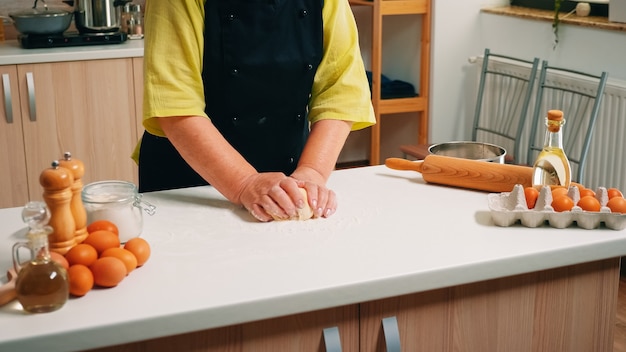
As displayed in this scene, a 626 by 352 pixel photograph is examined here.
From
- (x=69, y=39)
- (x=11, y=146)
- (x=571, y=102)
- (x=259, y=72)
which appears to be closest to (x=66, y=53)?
(x=69, y=39)

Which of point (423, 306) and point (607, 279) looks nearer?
point (423, 306)

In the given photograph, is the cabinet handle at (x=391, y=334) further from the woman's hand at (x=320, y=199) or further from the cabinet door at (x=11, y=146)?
the cabinet door at (x=11, y=146)

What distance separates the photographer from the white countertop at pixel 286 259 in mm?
1159

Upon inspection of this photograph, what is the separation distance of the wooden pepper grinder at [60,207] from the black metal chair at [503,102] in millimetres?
2619

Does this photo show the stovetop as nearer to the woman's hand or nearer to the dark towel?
the dark towel

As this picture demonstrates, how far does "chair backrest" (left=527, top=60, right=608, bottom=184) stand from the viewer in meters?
3.46

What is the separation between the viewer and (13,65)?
3.46 metres

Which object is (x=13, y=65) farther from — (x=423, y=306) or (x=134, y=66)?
(x=423, y=306)

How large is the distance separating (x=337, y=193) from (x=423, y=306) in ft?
1.36

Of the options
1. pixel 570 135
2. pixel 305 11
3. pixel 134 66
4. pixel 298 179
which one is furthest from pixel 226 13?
pixel 570 135

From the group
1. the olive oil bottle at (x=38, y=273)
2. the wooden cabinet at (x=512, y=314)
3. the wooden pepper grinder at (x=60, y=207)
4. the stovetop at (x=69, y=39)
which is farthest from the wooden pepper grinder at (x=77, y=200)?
the stovetop at (x=69, y=39)

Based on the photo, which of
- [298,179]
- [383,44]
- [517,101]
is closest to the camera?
[298,179]

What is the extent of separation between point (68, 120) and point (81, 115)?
6cm

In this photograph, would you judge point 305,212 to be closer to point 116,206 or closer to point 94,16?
point 116,206
